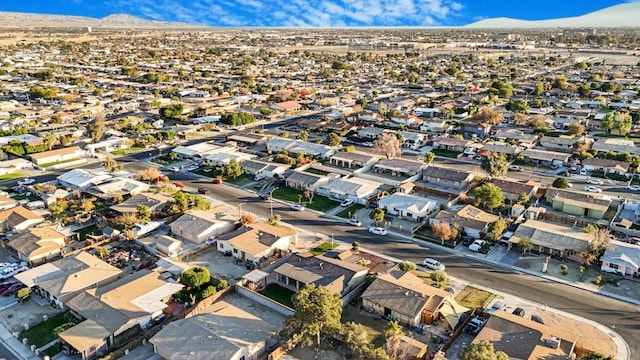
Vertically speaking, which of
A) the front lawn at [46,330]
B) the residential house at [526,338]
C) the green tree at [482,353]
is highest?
the green tree at [482,353]

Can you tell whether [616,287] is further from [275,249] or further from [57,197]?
[57,197]

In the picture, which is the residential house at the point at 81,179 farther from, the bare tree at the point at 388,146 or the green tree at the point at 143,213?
the bare tree at the point at 388,146

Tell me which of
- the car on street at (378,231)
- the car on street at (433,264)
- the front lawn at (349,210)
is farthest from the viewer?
the front lawn at (349,210)

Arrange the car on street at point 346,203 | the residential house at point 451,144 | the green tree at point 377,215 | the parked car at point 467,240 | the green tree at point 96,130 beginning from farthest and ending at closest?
1. the green tree at point 96,130
2. the residential house at point 451,144
3. the car on street at point 346,203
4. the green tree at point 377,215
5. the parked car at point 467,240

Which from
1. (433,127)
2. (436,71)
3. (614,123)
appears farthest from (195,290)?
(436,71)

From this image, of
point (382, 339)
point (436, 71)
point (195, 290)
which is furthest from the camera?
point (436, 71)

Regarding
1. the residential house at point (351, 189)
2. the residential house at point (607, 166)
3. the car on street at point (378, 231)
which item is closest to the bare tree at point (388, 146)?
the residential house at point (351, 189)
